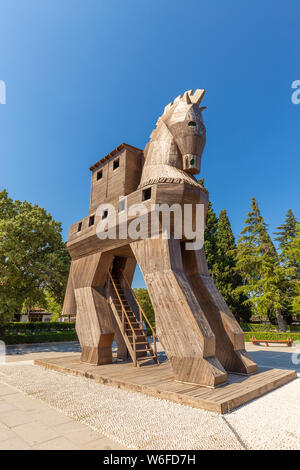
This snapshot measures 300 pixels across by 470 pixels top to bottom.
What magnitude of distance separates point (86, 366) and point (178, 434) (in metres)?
5.50

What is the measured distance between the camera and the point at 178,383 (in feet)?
20.5

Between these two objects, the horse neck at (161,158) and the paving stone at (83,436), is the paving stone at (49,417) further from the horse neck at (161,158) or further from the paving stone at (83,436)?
the horse neck at (161,158)

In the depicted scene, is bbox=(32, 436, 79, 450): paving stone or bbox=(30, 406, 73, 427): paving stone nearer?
bbox=(32, 436, 79, 450): paving stone

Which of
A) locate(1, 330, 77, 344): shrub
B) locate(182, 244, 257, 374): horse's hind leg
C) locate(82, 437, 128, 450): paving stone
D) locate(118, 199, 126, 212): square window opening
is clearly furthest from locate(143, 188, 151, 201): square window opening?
locate(1, 330, 77, 344): shrub

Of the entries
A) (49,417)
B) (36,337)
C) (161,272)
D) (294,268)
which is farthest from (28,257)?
(294,268)

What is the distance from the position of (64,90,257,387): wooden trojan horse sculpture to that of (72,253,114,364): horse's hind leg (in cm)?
3

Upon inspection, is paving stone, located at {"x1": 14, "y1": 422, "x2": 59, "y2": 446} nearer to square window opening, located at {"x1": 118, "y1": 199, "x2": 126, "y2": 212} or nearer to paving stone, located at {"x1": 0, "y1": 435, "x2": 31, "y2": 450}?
paving stone, located at {"x1": 0, "y1": 435, "x2": 31, "y2": 450}

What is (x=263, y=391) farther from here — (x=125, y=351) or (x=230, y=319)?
(x=125, y=351)

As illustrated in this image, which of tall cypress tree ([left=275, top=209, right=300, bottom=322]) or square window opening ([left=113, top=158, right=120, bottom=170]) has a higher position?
square window opening ([left=113, top=158, right=120, bottom=170])

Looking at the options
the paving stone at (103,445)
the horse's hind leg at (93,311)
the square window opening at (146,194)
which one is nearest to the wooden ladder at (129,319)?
the horse's hind leg at (93,311)

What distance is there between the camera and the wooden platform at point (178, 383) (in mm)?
5074

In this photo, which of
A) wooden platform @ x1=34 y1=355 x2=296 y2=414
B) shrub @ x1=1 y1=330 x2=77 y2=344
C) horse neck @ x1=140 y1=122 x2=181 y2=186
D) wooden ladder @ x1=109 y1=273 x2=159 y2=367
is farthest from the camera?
shrub @ x1=1 y1=330 x2=77 y2=344

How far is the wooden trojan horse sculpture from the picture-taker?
6375 mm
